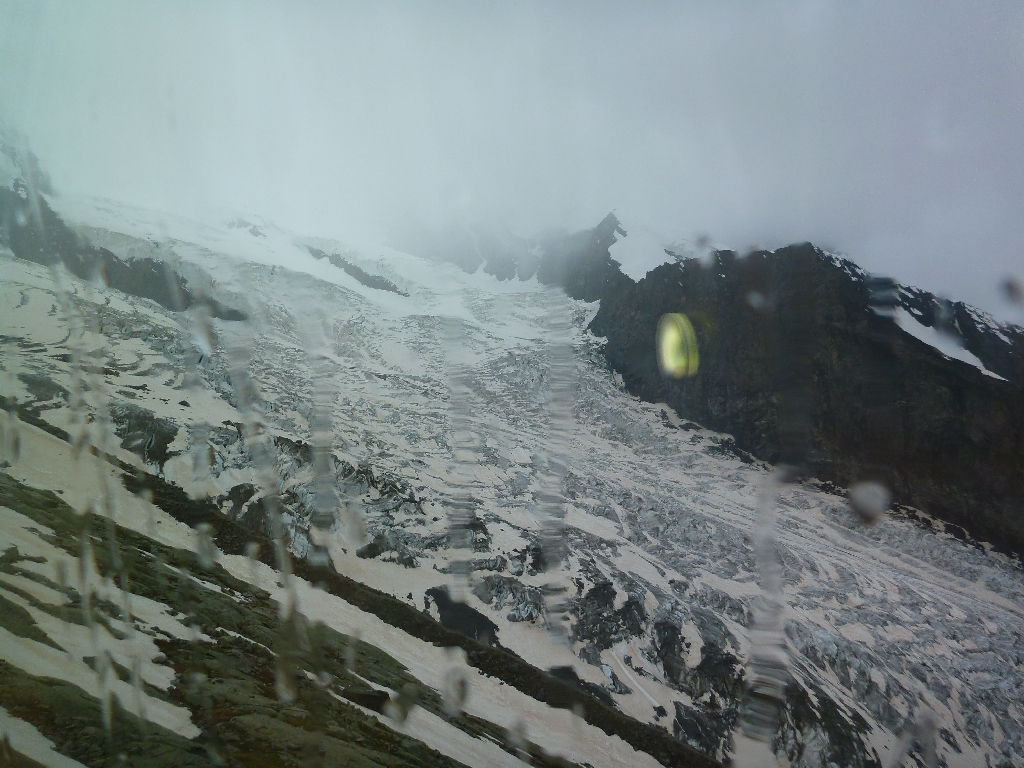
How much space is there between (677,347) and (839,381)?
24472mm

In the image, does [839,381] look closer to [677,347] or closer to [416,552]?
[677,347]

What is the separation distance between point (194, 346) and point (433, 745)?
51712 mm

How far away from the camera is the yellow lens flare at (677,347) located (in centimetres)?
8538

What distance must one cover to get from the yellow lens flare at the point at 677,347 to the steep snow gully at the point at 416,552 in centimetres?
374

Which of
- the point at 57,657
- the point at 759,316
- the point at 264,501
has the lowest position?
the point at 264,501

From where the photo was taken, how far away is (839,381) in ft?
249

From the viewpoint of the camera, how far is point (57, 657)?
8688mm

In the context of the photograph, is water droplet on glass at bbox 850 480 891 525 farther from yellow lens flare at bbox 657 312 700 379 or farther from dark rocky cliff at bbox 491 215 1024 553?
yellow lens flare at bbox 657 312 700 379

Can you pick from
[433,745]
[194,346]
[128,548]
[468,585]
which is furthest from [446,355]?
[433,745]

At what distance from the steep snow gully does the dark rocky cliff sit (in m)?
0.71

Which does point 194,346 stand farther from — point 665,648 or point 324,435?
point 665,648

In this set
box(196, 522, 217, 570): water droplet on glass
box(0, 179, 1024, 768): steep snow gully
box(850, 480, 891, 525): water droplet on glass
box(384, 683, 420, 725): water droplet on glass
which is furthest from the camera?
box(850, 480, 891, 525): water droplet on glass

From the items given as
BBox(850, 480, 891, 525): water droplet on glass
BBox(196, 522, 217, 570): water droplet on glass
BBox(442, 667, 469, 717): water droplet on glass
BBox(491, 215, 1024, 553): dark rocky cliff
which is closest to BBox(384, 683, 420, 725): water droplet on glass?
BBox(442, 667, 469, 717): water droplet on glass

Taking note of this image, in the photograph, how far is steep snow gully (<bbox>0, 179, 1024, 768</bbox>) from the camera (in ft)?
37.3
